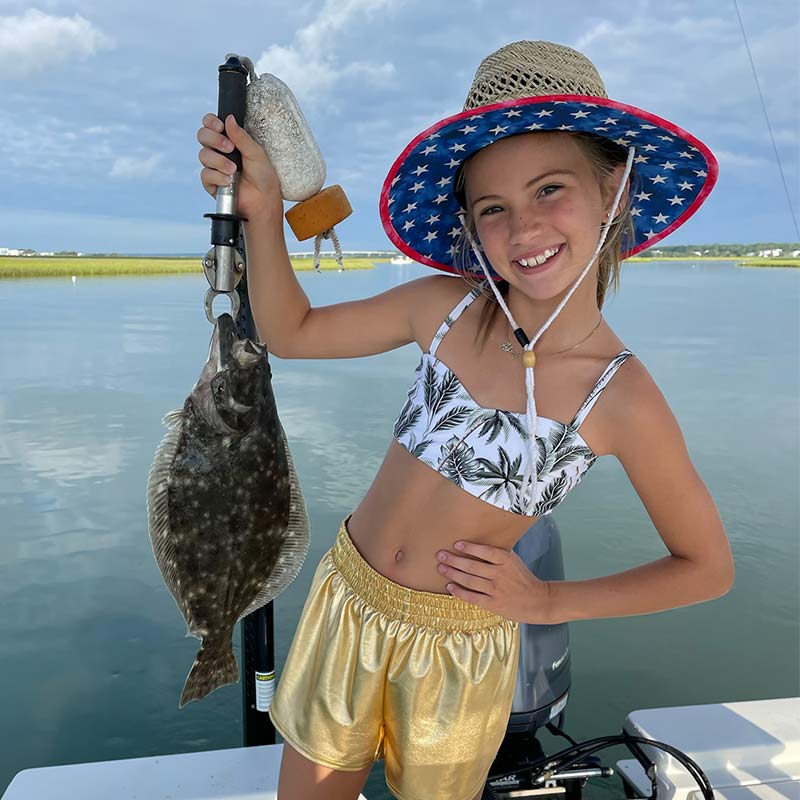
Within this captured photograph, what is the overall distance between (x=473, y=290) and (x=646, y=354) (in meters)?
10.1

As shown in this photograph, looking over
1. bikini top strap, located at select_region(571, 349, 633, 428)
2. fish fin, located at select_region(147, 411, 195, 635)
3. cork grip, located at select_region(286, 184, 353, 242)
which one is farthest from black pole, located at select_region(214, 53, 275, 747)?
bikini top strap, located at select_region(571, 349, 633, 428)

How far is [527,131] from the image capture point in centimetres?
134

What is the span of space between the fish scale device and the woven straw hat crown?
Answer: 13.8 inches

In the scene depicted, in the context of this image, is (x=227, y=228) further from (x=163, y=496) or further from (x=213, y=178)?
(x=163, y=496)

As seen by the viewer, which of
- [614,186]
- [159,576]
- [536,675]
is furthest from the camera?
[159,576]

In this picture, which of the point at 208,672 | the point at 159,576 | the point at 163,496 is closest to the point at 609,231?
the point at 163,496

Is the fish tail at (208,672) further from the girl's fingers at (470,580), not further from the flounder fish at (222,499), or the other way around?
the girl's fingers at (470,580)

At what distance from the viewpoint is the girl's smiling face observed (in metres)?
1.31

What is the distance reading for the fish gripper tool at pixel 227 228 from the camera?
107cm

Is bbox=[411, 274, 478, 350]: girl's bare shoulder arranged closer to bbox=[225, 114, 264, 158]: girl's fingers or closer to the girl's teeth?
the girl's teeth

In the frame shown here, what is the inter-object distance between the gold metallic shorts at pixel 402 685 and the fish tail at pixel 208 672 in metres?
0.22

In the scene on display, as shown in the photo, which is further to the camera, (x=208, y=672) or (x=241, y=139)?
(x=208, y=672)

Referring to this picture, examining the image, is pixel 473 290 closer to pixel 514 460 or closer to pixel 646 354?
pixel 514 460

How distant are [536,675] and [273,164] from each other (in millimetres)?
1462
